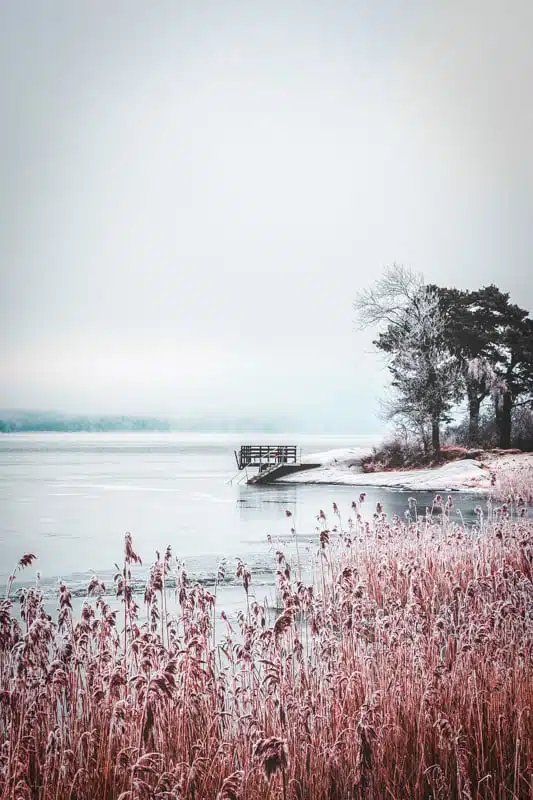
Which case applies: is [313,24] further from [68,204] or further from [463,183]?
[68,204]

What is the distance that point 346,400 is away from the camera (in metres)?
4.45

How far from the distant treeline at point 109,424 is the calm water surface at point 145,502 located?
0.04 meters

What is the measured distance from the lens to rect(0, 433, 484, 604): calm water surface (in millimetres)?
3604

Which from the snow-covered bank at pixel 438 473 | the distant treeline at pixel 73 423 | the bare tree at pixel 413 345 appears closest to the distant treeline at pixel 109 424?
the distant treeline at pixel 73 423

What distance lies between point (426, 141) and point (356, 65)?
2.05 feet

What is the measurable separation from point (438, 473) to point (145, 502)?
1.71m

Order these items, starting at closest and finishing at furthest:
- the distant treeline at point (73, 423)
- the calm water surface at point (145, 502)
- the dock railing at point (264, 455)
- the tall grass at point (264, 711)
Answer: the tall grass at point (264, 711) → the calm water surface at point (145, 502) → the distant treeline at point (73, 423) → the dock railing at point (264, 455)

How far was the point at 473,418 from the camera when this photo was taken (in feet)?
14.5

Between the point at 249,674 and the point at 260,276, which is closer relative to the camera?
the point at 249,674

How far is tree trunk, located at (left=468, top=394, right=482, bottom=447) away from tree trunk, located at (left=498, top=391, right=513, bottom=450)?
16 centimetres

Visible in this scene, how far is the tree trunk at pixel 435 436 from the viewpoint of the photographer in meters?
4.44

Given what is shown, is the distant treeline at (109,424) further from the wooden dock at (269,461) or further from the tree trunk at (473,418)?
the tree trunk at (473,418)

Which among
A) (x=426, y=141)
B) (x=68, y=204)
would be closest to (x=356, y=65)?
(x=426, y=141)

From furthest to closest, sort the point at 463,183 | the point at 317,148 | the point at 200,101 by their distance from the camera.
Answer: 1. the point at 463,183
2. the point at 317,148
3. the point at 200,101
